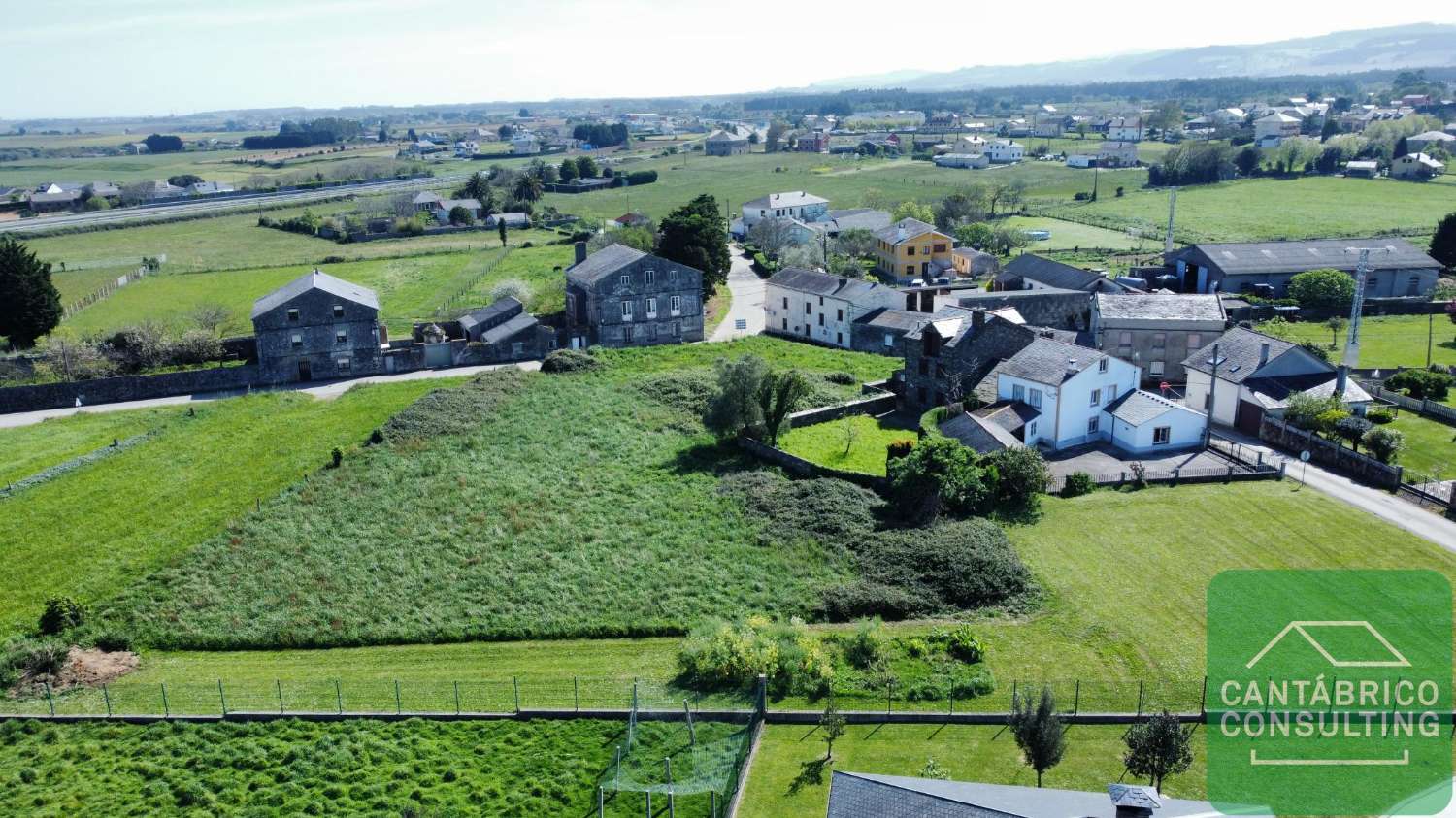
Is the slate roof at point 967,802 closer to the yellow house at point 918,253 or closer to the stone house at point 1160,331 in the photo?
the stone house at point 1160,331

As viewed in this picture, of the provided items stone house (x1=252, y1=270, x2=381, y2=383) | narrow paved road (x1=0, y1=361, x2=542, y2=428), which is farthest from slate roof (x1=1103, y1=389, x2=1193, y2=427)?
stone house (x1=252, y1=270, x2=381, y2=383)

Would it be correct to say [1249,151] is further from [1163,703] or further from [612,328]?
[1163,703]

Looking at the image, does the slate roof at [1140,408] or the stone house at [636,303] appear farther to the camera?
the stone house at [636,303]

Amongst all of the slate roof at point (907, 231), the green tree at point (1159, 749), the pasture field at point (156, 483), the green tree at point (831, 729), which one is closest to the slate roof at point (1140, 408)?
the green tree at point (1159, 749)

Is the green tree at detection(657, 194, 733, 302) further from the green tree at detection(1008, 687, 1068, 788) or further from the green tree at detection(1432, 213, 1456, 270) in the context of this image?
the green tree at detection(1008, 687, 1068, 788)

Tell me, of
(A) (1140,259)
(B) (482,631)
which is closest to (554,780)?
(B) (482,631)

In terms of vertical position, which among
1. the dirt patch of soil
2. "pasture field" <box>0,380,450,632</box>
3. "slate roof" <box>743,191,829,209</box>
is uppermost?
"slate roof" <box>743,191,829,209</box>

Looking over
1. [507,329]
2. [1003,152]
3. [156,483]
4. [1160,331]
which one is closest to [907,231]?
[1160,331]
